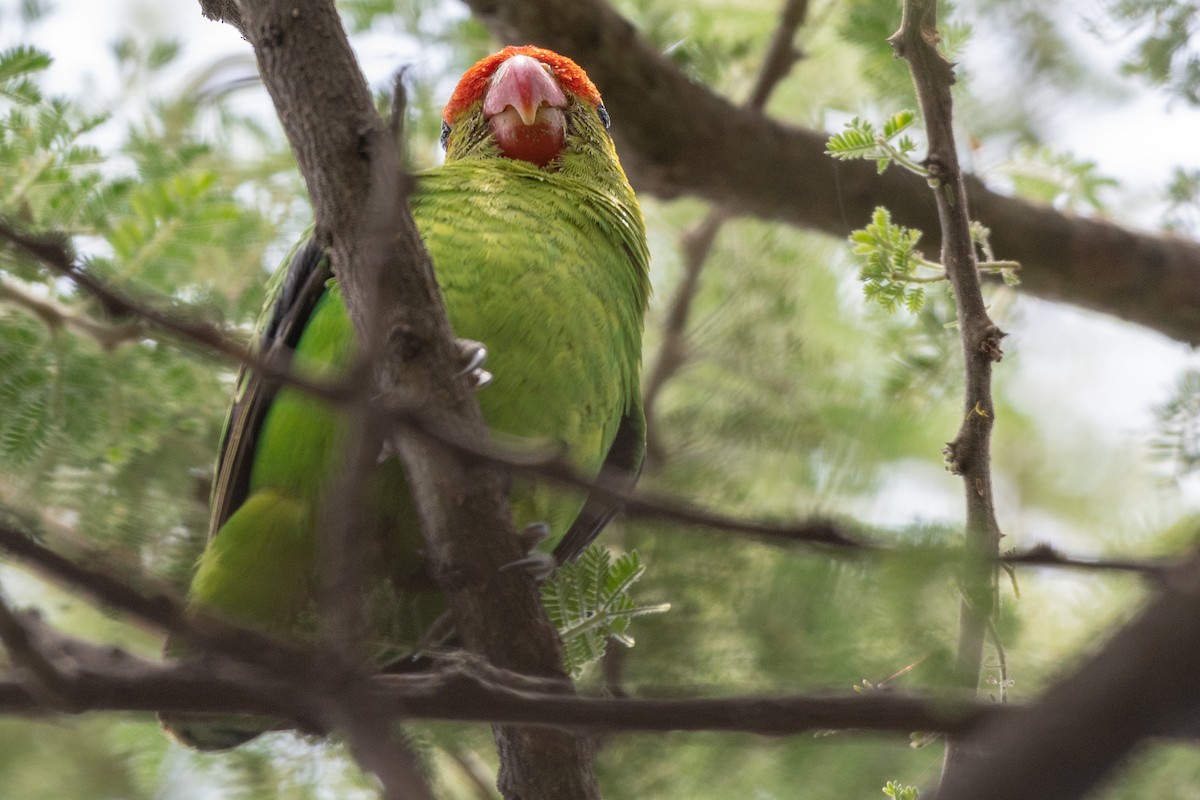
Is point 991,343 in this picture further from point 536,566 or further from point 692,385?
point 692,385

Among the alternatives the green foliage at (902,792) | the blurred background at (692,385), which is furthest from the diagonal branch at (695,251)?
the green foliage at (902,792)

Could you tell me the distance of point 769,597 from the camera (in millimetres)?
3391

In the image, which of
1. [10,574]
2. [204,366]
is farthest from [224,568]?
[10,574]

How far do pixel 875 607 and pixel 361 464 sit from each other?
698mm

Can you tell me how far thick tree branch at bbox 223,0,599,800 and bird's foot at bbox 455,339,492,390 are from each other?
5 centimetres

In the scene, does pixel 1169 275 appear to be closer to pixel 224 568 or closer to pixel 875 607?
pixel 875 607

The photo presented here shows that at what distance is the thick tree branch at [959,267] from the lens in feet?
6.48

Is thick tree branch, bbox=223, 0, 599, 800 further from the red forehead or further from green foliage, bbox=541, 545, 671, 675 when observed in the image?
the red forehead

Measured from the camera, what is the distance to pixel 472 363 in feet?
7.07

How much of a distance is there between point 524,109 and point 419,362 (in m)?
1.47

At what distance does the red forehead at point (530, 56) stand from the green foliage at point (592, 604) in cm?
160

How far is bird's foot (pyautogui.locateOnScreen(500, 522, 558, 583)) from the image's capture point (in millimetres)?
2129

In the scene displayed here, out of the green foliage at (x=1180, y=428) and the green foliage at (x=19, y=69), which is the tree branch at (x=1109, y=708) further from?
the green foliage at (x=19, y=69)

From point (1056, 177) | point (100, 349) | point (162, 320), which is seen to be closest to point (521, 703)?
→ point (162, 320)
